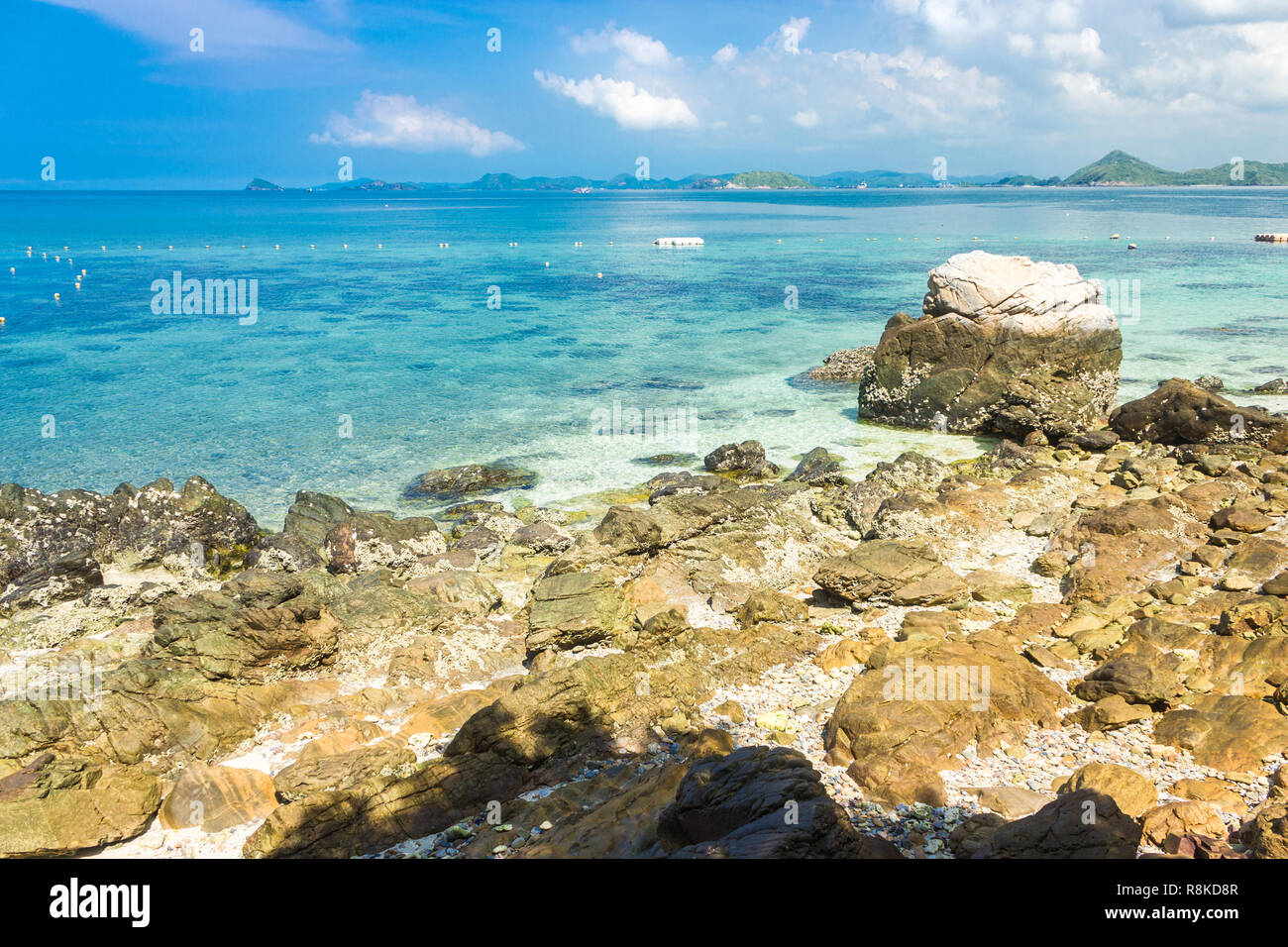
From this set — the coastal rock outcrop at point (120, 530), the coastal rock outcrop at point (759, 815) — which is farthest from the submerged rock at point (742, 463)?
the coastal rock outcrop at point (759, 815)

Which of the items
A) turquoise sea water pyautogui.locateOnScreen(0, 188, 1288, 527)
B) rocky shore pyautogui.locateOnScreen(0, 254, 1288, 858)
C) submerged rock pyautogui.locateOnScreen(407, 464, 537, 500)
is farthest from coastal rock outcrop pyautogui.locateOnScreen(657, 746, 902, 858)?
submerged rock pyautogui.locateOnScreen(407, 464, 537, 500)

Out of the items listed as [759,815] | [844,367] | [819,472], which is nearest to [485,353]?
[844,367]

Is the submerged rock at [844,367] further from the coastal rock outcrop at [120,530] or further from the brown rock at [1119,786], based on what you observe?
the brown rock at [1119,786]

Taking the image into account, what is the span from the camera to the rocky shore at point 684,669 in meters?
8.10

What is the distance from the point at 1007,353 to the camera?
24.4 metres

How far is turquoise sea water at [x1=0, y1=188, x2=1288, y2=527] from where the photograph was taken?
24.9 meters

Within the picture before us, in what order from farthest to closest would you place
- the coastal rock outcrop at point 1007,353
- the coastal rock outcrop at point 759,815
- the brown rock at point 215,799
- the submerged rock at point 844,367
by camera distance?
the submerged rock at point 844,367, the coastal rock outcrop at point 1007,353, the brown rock at point 215,799, the coastal rock outcrop at point 759,815

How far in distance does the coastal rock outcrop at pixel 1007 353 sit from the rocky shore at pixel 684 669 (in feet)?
10.6

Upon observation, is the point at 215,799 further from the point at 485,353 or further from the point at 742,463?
the point at 485,353

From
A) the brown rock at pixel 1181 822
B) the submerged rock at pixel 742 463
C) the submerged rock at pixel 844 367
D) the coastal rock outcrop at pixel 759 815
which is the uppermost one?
the submerged rock at pixel 844 367
